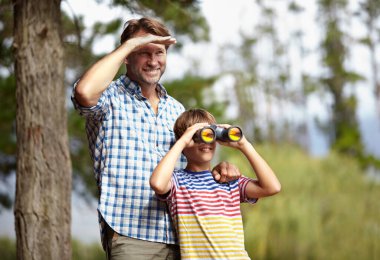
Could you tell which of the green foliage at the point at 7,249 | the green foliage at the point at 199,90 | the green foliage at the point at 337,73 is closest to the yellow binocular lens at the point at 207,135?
the green foliage at the point at 199,90

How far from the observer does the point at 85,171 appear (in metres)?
9.12

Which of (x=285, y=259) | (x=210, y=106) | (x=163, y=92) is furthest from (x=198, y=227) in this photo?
(x=210, y=106)

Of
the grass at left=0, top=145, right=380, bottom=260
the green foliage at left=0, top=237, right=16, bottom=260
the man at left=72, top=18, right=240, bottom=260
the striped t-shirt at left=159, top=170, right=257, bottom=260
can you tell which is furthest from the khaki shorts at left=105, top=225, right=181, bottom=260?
the green foliage at left=0, top=237, right=16, bottom=260

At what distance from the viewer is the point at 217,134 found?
87.7 inches

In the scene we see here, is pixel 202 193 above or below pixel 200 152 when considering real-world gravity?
below

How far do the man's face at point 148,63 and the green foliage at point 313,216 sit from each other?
202 inches

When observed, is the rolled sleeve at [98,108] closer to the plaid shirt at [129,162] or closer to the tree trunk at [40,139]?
the plaid shirt at [129,162]

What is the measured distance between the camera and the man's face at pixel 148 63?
94.9 inches

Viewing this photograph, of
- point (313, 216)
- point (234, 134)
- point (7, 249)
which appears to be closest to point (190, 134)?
point (234, 134)

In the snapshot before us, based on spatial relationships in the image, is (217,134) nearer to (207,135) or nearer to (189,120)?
(207,135)

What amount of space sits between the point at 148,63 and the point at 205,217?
654 mm

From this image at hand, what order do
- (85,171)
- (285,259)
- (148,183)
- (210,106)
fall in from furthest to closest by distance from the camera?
1. (85,171)
2. (210,106)
3. (285,259)
4. (148,183)

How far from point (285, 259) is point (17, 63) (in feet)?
14.3

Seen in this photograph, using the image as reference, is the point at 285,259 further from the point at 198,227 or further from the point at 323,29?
the point at 323,29
